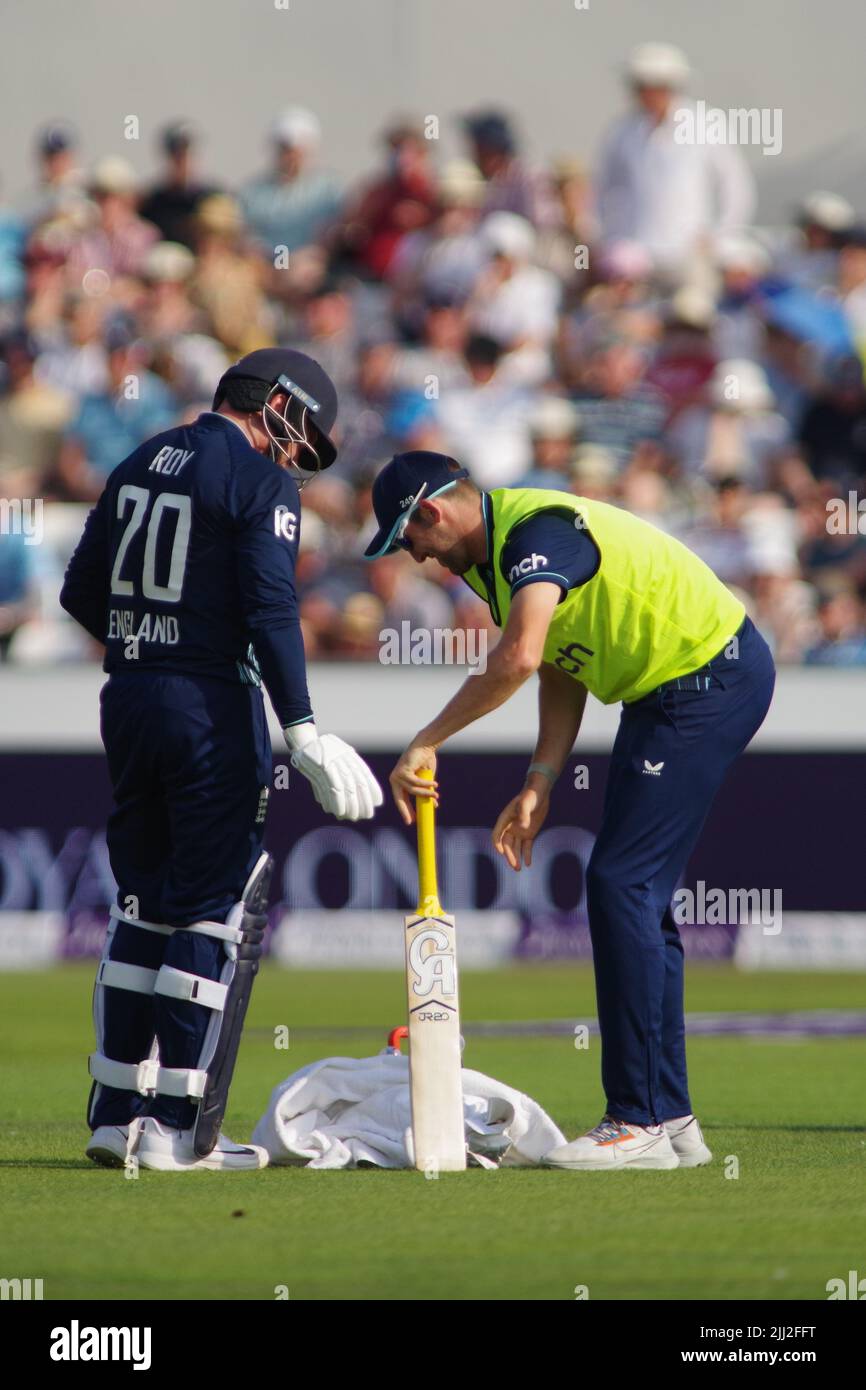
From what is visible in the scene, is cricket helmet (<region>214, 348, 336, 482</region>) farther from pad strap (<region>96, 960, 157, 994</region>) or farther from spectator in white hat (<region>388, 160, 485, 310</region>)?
spectator in white hat (<region>388, 160, 485, 310</region>)

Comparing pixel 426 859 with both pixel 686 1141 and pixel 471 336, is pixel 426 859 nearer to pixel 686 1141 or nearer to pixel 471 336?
pixel 686 1141

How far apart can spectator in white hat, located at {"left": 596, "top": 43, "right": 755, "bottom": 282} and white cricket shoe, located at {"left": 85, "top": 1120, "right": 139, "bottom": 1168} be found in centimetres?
1284

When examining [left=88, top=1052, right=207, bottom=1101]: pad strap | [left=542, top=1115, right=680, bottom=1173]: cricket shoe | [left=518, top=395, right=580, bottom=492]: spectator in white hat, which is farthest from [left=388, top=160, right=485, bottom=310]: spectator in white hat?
[left=542, top=1115, right=680, bottom=1173]: cricket shoe

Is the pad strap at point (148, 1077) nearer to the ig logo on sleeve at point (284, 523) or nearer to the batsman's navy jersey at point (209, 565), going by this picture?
the batsman's navy jersey at point (209, 565)

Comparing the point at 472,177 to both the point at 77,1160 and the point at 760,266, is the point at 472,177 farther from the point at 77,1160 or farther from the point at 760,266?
the point at 77,1160

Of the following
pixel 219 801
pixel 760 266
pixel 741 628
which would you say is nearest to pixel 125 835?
pixel 219 801

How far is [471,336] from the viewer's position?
660 inches

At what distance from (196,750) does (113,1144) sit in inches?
45.7

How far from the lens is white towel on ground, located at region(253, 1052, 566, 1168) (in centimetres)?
627

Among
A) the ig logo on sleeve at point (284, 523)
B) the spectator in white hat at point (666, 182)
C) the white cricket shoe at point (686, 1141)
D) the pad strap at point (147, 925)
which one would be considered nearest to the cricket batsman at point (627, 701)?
the white cricket shoe at point (686, 1141)

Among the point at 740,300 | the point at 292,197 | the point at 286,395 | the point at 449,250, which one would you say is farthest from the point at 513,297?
the point at 286,395

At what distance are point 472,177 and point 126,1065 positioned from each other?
12.9 metres

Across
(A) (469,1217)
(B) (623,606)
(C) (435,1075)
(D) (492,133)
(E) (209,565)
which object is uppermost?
(D) (492,133)

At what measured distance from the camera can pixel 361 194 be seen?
60.8 feet
